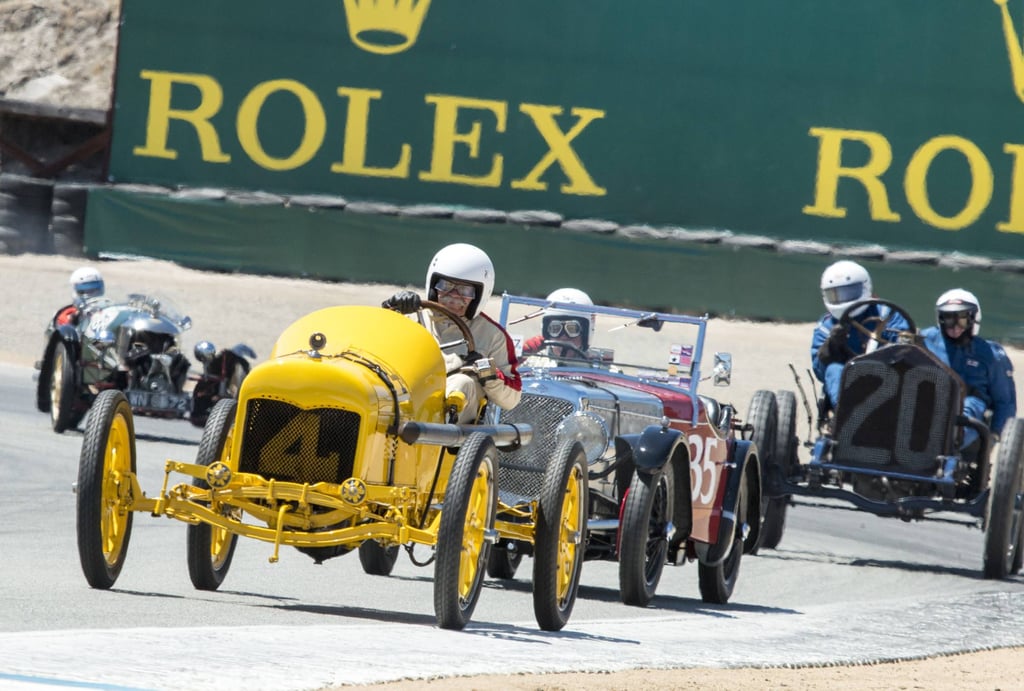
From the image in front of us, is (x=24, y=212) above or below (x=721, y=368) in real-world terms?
above

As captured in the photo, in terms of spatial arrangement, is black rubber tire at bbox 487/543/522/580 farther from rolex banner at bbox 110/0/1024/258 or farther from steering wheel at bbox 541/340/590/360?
rolex banner at bbox 110/0/1024/258

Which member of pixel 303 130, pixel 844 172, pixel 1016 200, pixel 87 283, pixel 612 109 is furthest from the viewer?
pixel 303 130

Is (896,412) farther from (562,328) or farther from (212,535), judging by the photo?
(212,535)

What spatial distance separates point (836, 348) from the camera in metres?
13.7

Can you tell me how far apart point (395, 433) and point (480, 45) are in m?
21.7

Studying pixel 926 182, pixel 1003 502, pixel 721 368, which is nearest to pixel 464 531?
pixel 721 368

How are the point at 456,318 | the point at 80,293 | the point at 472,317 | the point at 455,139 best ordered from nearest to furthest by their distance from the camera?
the point at 456,318, the point at 472,317, the point at 80,293, the point at 455,139

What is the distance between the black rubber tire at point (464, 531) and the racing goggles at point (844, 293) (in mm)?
6839

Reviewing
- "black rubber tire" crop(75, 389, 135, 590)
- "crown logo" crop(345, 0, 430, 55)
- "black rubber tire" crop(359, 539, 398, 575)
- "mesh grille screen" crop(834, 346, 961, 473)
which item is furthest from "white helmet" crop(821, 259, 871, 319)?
"crown logo" crop(345, 0, 430, 55)

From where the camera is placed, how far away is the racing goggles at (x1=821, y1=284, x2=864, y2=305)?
14008 mm

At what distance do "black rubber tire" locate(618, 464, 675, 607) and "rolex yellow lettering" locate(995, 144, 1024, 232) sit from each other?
19.0 m

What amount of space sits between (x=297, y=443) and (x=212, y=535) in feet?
3.04

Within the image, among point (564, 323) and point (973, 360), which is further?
point (973, 360)

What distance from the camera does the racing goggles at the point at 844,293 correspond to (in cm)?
1401
